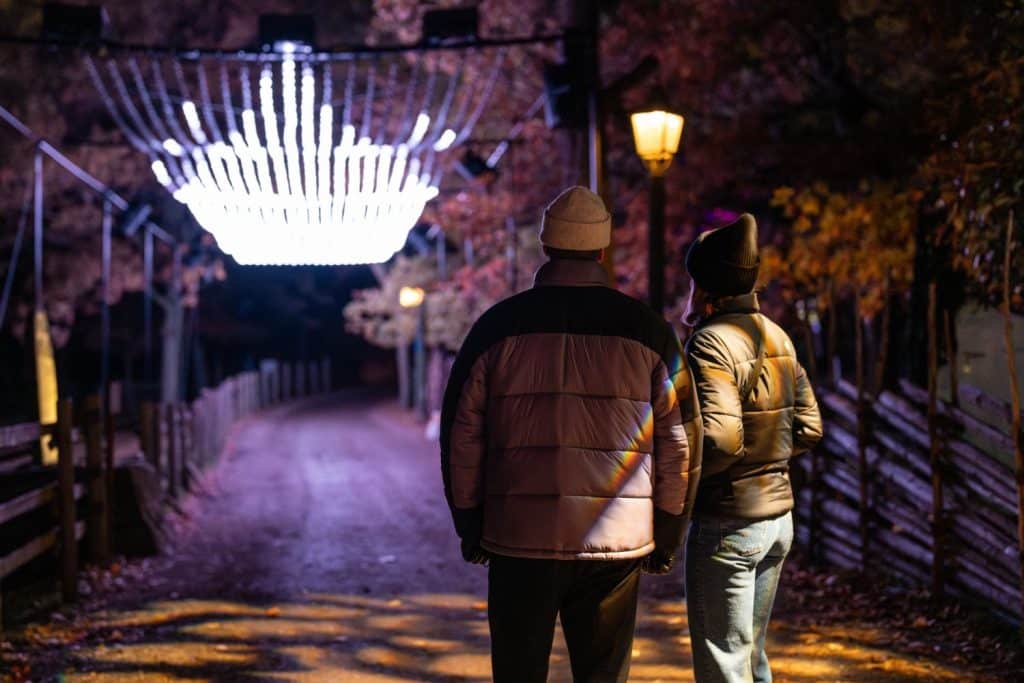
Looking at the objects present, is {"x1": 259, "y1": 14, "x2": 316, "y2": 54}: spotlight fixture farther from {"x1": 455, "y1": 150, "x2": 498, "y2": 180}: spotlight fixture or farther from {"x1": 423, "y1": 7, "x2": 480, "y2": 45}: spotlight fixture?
{"x1": 455, "y1": 150, "x2": 498, "y2": 180}: spotlight fixture

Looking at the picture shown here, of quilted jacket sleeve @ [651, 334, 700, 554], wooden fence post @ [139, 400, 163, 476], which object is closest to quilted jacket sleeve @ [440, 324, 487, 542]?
quilted jacket sleeve @ [651, 334, 700, 554]

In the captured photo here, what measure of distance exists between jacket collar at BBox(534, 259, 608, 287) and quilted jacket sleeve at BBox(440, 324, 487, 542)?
0.29m

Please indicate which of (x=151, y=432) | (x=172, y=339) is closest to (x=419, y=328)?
(x=172, y=339)

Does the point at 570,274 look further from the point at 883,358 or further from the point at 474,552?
the point at 883,358

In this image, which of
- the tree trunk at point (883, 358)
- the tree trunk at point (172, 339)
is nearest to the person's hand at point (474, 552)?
the tree trunk at point (883, 358)

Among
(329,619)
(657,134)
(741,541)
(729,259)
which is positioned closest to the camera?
(741,541)

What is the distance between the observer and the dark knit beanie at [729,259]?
151 inches

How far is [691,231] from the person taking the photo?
1636 cm

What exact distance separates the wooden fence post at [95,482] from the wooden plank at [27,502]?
28.4 inches

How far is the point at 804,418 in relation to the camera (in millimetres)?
4121

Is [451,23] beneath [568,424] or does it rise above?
above

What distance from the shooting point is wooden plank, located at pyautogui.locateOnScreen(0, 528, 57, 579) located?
21.2 ft

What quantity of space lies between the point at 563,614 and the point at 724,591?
659 millimetres

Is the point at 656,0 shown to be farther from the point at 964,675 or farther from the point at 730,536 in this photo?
the point at 730,536
